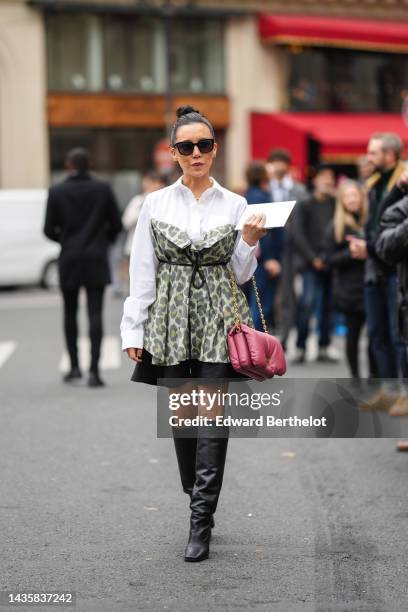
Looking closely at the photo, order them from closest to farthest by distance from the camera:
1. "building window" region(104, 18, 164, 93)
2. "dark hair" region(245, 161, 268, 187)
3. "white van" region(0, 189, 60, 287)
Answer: "dark hair" region(245, 161, 268, 187), "white van" region(0, 189, 60, 287), "building window" region(104, 18, 164, 93)

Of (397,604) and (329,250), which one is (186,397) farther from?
(329,250)

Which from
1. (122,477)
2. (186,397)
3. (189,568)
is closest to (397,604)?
(189,568)

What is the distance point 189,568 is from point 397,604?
3.03ft

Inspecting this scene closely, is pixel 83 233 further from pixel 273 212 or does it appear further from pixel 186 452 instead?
pixel 273 212

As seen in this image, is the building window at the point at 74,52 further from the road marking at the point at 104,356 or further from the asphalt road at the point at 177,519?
Result: the asphalt road at the point at 177,519

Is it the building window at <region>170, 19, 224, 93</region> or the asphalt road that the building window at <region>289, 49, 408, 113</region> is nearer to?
the building window at <region>170, 19, 224, 93</region>

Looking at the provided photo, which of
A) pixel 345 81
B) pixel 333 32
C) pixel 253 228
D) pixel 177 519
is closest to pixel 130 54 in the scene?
pixel 333 32

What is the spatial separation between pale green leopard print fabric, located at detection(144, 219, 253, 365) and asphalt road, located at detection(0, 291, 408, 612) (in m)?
0.89

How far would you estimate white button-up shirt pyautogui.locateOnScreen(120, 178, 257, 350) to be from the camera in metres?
5.12

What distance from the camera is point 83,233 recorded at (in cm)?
1012

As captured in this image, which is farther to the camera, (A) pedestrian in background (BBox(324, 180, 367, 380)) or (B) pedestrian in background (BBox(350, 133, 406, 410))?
(A) pedestrian in background (BBox(324, 180, 367, 380))

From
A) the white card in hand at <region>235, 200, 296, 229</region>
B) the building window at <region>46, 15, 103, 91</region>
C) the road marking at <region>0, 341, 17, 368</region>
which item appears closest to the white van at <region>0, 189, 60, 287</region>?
the building window at <region>46, 15, 103, 91</region>

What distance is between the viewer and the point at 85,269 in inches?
396

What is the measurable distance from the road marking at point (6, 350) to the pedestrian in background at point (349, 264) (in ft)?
12.5
